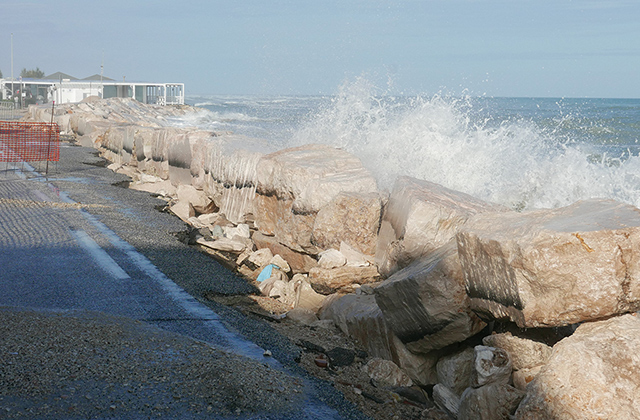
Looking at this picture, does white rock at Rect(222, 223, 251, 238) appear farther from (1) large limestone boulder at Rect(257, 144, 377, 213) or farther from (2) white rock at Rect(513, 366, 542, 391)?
(2) white rock at Rect(513, 366, 542, 391)

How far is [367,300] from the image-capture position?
492 cm

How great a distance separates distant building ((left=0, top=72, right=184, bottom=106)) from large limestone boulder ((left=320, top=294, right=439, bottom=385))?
4955 centimetres

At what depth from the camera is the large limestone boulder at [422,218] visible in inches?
188

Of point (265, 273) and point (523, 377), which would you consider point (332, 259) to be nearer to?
point (265, 273)

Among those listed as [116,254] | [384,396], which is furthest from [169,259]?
[384,396]

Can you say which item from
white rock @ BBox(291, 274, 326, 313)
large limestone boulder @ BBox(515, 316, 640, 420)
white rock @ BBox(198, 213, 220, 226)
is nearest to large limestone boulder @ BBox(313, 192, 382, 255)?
white rock @ BBox(291, 274, 326, 313)

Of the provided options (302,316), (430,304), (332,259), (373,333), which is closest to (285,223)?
(332,259)

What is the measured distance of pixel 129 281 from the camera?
5023 millimetres

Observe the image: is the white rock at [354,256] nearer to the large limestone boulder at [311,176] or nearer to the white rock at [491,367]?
the large limestone boulder at [311,176]

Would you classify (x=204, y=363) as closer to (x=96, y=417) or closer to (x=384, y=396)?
(x=96, y=417)

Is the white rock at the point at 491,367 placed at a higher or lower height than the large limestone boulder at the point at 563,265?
lower

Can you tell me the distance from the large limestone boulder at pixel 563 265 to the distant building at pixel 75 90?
5135 centimetres

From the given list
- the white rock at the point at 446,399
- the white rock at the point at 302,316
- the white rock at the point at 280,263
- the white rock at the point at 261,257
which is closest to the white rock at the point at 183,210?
the white rock at the point at 261,257

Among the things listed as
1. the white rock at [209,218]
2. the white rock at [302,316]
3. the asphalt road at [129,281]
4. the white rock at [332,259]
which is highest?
the white rock at [332,259]
